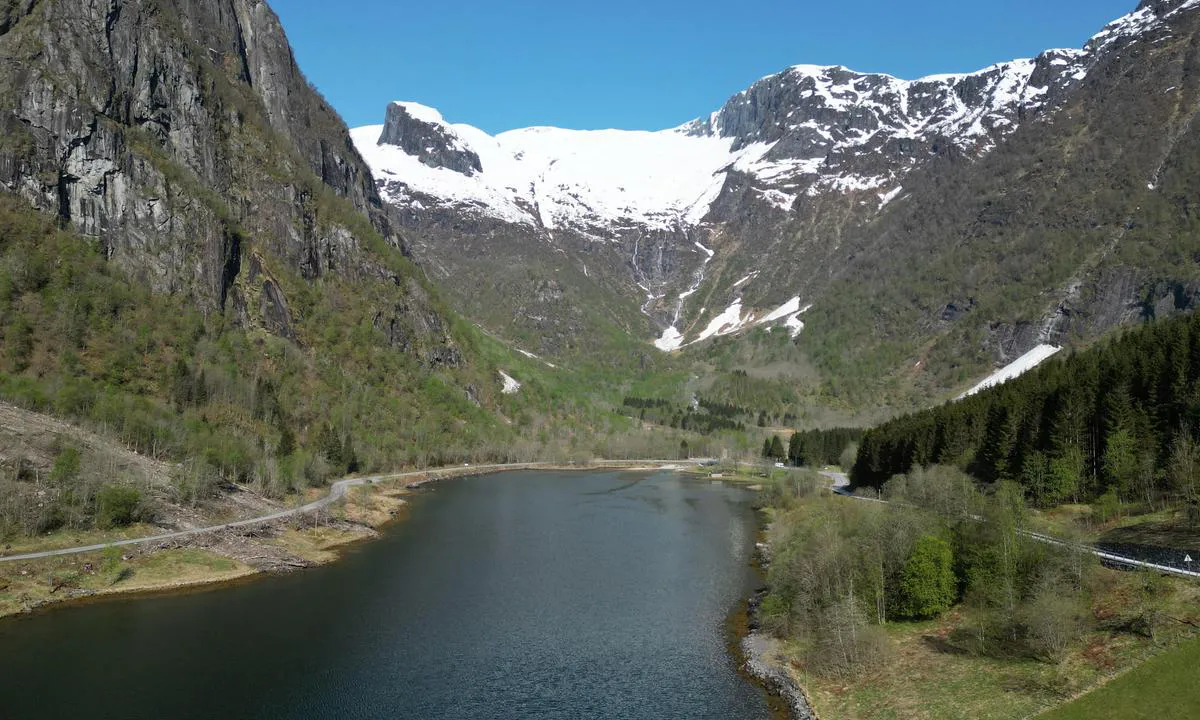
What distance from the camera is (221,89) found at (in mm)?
195375

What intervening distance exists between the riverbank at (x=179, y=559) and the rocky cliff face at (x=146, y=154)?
80185 mm

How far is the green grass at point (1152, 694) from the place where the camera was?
34.9 meters

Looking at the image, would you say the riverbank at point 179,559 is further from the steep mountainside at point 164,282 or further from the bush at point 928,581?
the bush at point 928,581

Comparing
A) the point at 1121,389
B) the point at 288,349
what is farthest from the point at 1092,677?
the point at 288,349

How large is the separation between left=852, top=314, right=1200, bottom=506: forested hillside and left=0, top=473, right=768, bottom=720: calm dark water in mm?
32792

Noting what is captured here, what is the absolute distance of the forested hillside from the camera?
69312 mm

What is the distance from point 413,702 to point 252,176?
589 feet

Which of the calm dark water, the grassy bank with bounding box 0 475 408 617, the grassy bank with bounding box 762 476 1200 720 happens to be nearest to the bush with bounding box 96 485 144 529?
the grassy bank with bounding box 0 475 408 617

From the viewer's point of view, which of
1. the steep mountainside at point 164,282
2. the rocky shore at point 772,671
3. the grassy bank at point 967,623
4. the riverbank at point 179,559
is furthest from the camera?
the steep mountainside at point 164,282

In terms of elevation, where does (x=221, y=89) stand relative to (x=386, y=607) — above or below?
above

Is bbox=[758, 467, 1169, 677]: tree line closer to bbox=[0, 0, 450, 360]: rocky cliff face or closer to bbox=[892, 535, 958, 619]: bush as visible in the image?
bbox=[892, 535, 958, 619]: bush

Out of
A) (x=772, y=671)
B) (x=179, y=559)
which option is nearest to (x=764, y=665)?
(x=772, y=671)

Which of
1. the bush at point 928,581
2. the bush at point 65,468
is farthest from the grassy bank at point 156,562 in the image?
the bush at point 928,581

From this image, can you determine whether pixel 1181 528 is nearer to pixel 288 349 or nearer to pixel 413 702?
pixel 413 702
